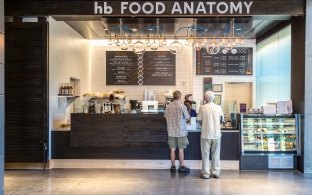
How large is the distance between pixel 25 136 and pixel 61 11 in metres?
2.42

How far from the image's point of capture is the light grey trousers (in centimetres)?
644

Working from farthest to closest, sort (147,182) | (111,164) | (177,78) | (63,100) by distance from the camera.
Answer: (177,78) → (63,100) → (111,164) → (147,182)

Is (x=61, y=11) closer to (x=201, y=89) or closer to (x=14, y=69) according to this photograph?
(x=14, y=69)

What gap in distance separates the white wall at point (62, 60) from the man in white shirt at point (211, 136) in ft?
9.64

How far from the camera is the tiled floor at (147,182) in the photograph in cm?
561

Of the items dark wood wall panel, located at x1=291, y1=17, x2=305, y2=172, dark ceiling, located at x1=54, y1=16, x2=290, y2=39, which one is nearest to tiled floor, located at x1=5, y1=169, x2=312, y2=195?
dark wood wall panel, located at x1=291, y1=17, x2=305, y2=172

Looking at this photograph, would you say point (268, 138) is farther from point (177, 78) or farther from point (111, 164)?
point (177, 78)

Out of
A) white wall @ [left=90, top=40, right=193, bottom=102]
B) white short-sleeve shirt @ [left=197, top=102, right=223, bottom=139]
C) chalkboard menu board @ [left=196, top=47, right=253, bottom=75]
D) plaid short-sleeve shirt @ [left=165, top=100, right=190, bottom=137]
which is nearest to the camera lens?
white short-sleeve shirt @ [left=197, top=102, right=223, bottom=139]

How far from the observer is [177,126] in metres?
6.70

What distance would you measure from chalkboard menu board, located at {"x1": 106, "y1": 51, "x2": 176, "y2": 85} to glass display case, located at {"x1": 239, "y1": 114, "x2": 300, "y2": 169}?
3704mm

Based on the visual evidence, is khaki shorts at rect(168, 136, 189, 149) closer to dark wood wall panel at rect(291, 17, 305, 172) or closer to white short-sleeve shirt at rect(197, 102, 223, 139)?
white short-sleeve shirt at rect(197, 102, 223, 139)

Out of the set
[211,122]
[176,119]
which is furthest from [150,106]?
[211,122]

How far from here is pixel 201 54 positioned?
10.3 m

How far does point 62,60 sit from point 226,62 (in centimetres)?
457
